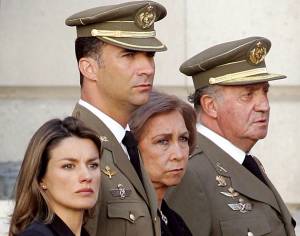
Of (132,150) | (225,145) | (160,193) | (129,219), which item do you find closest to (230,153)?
(225,145)

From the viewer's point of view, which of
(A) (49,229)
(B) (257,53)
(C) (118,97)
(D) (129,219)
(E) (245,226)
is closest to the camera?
(A) (49,229)

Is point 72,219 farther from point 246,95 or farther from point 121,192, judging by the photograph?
point 246,95

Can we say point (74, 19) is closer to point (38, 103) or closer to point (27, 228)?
point (27, 228)

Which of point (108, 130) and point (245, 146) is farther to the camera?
point (245, 146)

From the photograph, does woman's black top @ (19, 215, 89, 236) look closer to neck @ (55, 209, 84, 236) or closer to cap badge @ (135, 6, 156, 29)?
neck @ (55, 209, 84, 236)

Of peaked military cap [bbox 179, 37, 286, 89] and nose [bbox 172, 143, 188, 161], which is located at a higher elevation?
peaked military cap [bbox 179, 37, 286, 89]

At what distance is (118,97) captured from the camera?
16.2 ft

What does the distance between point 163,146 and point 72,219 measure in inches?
32.3

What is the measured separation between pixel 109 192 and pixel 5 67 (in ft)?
8.85

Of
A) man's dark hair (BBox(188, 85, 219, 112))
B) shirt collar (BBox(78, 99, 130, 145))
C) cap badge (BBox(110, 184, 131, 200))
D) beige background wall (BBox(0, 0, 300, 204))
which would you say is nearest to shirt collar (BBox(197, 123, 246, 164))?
man's dark hair (BBox(188, 85, 219, 112))

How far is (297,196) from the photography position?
7.66m

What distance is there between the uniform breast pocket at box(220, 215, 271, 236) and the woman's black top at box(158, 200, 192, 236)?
0.65 ft

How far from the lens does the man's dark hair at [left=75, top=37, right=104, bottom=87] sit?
5020 mm

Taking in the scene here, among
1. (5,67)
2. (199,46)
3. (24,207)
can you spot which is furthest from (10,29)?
(24,207)
